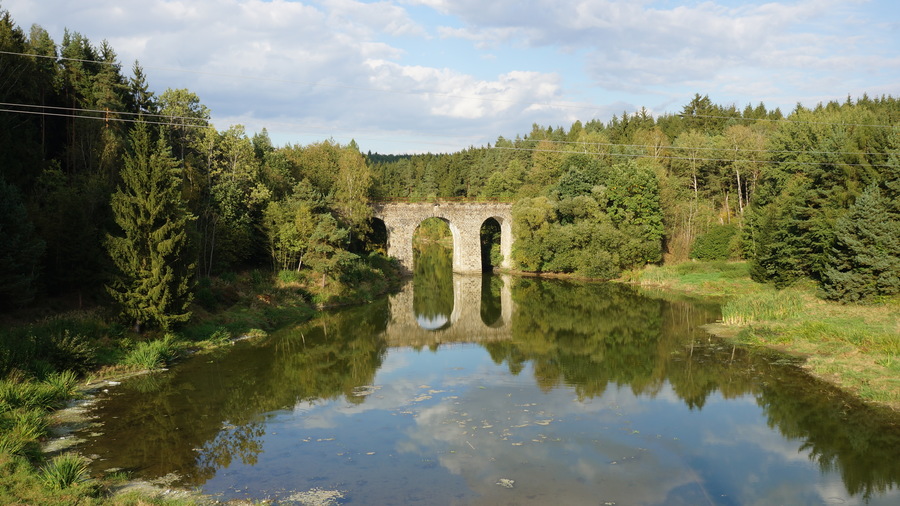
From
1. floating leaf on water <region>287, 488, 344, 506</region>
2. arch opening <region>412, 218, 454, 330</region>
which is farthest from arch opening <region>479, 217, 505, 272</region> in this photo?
floating leaf on water <region>287, 488, 344, 506</region>

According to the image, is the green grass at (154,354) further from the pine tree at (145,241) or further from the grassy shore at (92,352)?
the pine tree at (145,241)

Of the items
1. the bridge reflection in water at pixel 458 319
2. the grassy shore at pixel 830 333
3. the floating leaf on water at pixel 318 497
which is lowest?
the bridge reflection in water at pixel 458 319

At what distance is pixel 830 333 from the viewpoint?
24.1m

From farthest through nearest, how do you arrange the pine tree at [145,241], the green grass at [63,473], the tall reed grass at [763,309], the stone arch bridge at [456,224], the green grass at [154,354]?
1. the stone arch bridge at [456,224]
2. the tall reed grass at [763,309]
3. the pine tree at [145,241]
4. the green grass at [154,354]
5. the green grass at [63,473]

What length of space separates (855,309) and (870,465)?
16.7 m

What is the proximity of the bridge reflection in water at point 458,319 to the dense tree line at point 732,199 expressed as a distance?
8.65 meters

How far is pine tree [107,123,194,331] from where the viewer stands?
73.7ft

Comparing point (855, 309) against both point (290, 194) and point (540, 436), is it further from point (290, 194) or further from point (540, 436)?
point (290, 194)

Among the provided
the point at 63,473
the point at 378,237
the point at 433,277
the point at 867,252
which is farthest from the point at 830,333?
the point at 378,237

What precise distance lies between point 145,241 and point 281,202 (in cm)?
1575

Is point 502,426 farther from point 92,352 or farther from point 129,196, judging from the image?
point 129,196

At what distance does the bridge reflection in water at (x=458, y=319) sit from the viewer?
29.8 m

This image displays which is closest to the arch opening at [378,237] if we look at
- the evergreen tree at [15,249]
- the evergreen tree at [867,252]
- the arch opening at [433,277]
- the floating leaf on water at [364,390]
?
the arch opening at [433,277]

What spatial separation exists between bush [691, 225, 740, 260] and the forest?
13cm
